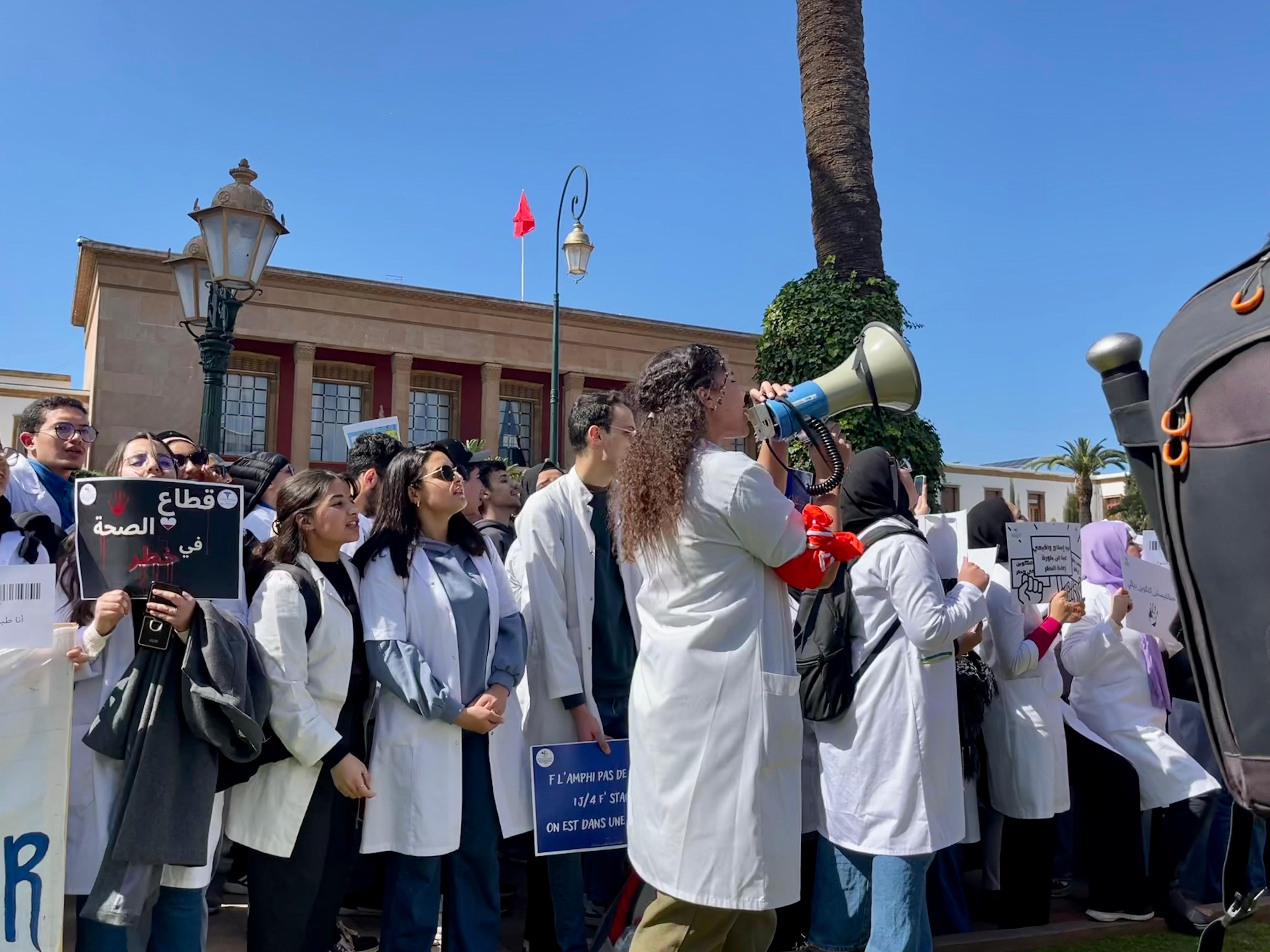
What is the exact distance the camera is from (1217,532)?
130 centimetres

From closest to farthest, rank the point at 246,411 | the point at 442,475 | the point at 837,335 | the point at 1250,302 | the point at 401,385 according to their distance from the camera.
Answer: the point at 1250,302 < the point at 442,475 < the point at 837,335 < the point at 246,411 < the point at 401,385

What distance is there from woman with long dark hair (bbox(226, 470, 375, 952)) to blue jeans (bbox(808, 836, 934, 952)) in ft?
5.94

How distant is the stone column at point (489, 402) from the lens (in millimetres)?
36438

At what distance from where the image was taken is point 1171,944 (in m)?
4.89

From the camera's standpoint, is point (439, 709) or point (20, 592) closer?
point (20, 592)

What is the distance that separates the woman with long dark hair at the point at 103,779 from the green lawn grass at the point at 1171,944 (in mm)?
3770

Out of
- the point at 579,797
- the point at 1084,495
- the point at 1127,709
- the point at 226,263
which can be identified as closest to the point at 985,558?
the point at 1127,709

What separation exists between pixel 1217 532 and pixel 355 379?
36274 mm

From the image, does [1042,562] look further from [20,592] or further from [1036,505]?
[1036,505]

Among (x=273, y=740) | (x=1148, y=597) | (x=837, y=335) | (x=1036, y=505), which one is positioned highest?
(x=1036, y=505)

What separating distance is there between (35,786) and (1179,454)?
11.5 ft

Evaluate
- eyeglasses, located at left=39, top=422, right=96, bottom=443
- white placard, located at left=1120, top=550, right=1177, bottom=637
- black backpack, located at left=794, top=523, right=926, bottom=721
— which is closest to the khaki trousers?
black backpack, located at left=794, top=523, right=926, bottom=721

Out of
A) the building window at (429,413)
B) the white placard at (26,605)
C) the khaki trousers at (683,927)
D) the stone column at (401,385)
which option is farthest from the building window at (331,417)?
the khaki trousers at (683,927)

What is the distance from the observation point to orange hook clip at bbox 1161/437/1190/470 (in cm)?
133
